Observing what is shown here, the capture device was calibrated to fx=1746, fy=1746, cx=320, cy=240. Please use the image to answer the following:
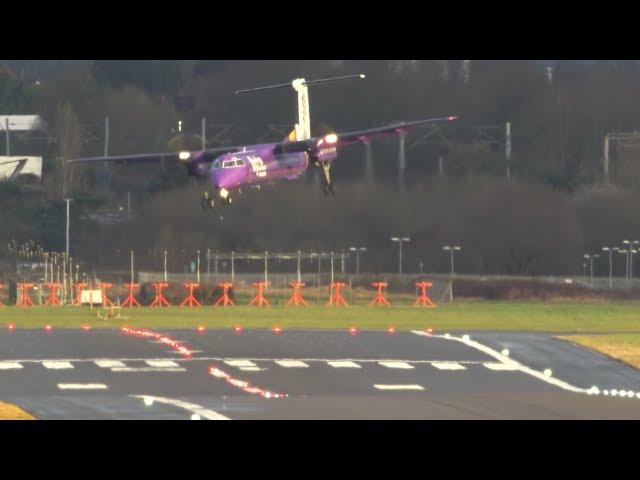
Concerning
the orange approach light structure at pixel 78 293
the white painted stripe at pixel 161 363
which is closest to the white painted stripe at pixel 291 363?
the white painted stripe at pixel 161 363

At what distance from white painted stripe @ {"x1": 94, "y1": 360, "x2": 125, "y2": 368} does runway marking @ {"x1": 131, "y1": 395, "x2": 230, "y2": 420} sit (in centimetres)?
643

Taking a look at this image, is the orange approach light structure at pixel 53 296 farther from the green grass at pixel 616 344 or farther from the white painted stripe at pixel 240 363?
the white painted stripe at pixel 240 363

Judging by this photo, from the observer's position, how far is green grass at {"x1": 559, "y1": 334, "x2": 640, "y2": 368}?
44.6 m

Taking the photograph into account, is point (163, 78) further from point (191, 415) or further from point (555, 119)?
point (191, 415)

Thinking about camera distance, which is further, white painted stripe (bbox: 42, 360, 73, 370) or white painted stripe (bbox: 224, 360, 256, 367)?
white painted stripe (bbox: 224, 360, 256, 367)

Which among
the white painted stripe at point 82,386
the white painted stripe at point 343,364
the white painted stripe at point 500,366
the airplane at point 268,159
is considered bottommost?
the white painted stripe at point 82,386

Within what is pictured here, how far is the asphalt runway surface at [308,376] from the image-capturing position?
3375 centimetres

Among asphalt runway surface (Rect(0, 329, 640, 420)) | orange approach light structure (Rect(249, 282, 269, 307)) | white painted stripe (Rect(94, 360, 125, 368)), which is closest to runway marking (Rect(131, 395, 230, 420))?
asphalt runway surface (Rect(0, 329, 640, 420))

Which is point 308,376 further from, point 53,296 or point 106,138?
point 106,138

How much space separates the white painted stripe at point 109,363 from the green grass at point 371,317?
12.8 metres

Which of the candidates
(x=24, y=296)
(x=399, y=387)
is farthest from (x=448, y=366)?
(x=24, y=296)

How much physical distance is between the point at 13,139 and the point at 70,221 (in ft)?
43.7

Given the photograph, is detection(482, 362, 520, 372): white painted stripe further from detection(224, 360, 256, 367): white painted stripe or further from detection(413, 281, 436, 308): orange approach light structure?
detection(413, 281, 436, 308): orange approach light structure
